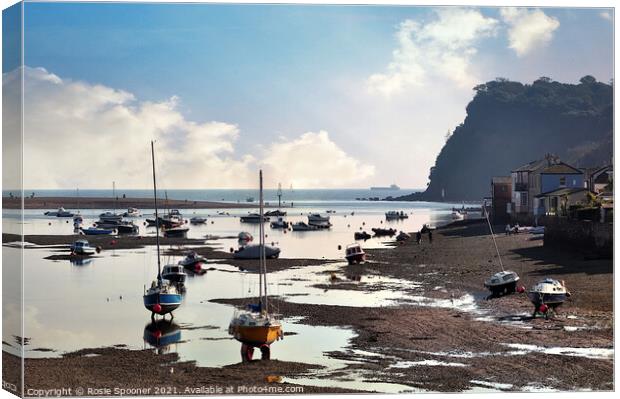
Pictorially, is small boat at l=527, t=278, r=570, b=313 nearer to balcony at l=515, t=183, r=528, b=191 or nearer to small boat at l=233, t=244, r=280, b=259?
small boat at l=233, t=244, r=280, b=259

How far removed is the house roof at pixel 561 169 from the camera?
83500 mm

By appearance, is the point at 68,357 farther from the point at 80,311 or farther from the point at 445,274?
the point at 445,274

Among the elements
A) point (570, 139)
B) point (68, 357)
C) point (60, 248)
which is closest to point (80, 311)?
point (68, 357)

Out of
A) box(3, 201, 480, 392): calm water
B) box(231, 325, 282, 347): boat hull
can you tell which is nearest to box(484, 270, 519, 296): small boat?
box(3, 201, 480, 392): calm water

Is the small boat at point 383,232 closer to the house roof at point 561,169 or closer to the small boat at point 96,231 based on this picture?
the house roof at point 561,169

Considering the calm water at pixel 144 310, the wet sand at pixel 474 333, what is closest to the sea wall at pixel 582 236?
the wet sand at pixel 474 333

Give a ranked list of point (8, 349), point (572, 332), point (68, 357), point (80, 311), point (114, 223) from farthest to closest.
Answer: point (114, 223)
point (80, 311)
point (572, 332)
point (68, 357)
point (8, 349)

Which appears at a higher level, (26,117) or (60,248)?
(26,117)

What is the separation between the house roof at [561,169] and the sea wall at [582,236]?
21.4m

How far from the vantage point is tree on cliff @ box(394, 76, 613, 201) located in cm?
5281

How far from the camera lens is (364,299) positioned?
47.9 m

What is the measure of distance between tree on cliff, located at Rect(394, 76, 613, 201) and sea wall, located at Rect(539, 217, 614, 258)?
5.06 metres

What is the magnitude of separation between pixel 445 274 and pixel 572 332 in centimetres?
2205

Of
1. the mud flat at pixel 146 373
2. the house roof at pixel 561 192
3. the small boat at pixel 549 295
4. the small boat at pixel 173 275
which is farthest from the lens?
the house roof at pixel 561 192
